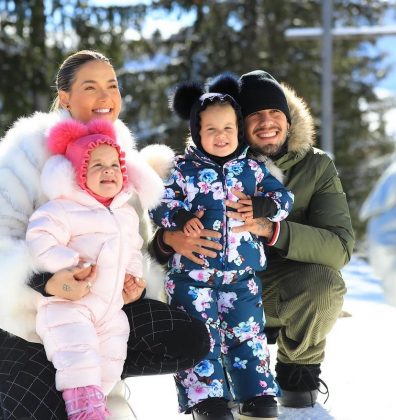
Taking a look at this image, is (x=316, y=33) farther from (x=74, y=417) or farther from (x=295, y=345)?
(x=74, y=417)

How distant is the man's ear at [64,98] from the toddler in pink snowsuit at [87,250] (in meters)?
0.26

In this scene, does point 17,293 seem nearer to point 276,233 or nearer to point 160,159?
point 160,159

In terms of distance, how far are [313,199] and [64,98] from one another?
1.18 metres

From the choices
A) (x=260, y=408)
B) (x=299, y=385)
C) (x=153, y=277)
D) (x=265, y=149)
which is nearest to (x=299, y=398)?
(x=299, y=385)

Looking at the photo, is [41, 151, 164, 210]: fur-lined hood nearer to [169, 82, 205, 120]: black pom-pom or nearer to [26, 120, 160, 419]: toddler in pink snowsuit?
[26, 120, 160, 419]: toddler in pink snowsuit

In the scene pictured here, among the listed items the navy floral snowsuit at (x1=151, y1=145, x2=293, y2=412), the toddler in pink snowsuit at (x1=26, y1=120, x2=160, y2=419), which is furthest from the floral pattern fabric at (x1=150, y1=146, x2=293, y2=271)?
the toddler in pink snowsuit at (x1=26, y1=120, x2=160, y2=419)

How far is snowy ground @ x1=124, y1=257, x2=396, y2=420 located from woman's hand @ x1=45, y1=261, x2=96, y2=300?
0.88 meters

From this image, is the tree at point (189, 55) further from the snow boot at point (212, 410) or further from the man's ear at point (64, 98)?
the snow boot at point (212, 410)

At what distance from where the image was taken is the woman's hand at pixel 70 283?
2551 mm

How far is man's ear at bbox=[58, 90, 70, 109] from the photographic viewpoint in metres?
3.01

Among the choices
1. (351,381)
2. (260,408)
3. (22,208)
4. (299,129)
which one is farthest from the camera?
(351,381)

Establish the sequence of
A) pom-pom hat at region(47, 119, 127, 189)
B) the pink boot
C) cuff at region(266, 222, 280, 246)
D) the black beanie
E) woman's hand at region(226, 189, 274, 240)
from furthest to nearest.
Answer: the black beanie < cuff at region(266, 222, 280, 246) < woman's hand at region(226, 189, 274, 240) < pom-pom hat at region(47, 119, 127, 189) < the pink boot

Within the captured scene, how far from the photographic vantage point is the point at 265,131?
3.23m

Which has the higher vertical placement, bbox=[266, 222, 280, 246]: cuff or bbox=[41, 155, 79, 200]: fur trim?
bbox=[41, 155, 79, 200]: fur trim
